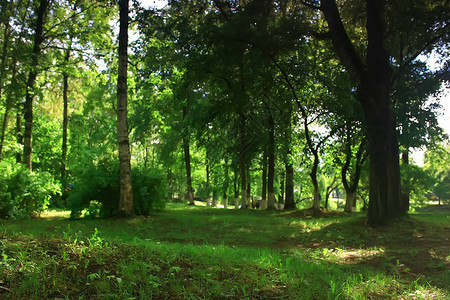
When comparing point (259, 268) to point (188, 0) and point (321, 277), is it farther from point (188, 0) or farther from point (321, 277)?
point (188, 0)

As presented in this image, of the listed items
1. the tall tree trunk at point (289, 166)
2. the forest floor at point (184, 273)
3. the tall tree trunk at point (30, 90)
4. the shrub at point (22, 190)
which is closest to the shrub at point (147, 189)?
the shrub at point (22, 190)

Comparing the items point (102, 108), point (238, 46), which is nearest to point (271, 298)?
point (238, 46)

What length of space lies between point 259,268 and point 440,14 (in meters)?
12.2

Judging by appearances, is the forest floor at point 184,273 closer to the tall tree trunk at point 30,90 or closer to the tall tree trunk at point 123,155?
the tall tree trunk at point 123,155

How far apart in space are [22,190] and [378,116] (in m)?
12.5

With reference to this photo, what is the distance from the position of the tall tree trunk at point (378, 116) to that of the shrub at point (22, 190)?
11773mm

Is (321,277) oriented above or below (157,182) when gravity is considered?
below

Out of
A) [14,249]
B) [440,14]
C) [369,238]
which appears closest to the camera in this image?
[14,249]

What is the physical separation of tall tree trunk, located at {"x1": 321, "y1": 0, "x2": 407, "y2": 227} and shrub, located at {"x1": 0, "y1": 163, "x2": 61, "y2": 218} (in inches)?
464

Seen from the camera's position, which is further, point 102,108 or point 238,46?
point 102,108

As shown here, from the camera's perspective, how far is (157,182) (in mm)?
13516

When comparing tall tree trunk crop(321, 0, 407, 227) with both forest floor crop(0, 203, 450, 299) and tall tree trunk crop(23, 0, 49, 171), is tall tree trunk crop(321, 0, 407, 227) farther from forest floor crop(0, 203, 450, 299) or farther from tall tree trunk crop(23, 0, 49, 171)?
tall tree trunk crop(23, 0, 49, 171)

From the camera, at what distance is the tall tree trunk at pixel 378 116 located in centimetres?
959

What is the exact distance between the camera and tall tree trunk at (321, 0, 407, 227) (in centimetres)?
959
